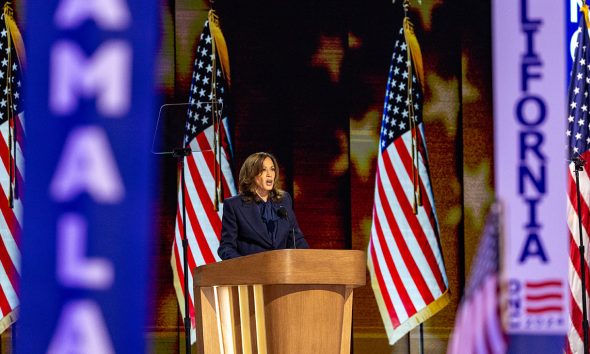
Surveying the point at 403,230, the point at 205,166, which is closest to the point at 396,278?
the point at 403,230

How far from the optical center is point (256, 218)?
3.76m

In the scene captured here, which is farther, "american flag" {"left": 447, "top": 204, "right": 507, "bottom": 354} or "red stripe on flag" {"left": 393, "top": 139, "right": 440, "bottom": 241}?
"red stripe on flag" {"left": 393, "top": 139, "right": 440, "bottom": 241}

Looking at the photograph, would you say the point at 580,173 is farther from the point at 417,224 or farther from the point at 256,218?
the point at 256,218

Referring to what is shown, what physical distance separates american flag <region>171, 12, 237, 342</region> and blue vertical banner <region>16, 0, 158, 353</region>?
5917 millimetres

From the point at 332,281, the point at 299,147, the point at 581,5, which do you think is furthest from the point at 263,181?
the point at 581,5

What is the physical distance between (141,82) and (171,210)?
20.2 feet

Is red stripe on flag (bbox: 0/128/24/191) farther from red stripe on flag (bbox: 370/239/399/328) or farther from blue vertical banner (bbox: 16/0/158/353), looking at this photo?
blue vertical banner (bbox: 16/0/158/353)

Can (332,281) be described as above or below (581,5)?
below

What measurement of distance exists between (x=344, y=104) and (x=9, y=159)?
2534 mm

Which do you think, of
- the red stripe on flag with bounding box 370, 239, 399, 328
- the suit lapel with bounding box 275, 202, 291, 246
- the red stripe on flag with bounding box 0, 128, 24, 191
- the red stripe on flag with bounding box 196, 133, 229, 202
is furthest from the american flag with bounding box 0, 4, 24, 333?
the suit lapel with bounding box 275, 202, 291, 246

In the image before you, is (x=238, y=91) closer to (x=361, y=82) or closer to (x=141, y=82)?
(x=361, y=82)

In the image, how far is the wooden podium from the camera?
9.49 feet

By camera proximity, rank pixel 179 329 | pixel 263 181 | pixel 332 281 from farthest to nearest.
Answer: pixel 179 329 → pixel 263 181 → pixel 332 281

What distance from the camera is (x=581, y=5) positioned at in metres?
6.90
